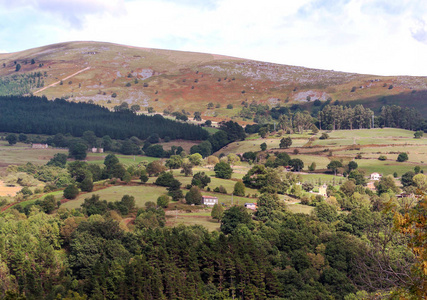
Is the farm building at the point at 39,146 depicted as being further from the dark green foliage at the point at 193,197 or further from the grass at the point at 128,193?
the dark green foliage at the point at 193,197

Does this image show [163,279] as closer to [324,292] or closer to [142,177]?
[324,292]

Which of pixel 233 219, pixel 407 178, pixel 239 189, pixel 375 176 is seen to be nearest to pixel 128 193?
pixel 239 189

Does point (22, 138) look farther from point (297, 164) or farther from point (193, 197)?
point (193, 197)

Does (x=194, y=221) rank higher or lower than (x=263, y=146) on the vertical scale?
lower

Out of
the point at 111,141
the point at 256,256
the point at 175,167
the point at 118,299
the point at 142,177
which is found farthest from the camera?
the point at 111,141

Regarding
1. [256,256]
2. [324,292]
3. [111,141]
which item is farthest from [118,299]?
[111,141]

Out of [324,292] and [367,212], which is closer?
[324,292]

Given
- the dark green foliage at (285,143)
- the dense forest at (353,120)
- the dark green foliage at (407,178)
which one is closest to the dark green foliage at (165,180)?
the dark green foliage at (407,178)

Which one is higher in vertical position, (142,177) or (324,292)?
(142,177)

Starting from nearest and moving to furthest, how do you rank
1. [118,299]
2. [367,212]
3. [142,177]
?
[118,299] → [367,212] → [142,177]
